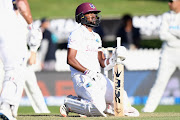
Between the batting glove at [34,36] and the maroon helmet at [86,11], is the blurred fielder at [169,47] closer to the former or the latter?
the maroon helmet at [86,11]

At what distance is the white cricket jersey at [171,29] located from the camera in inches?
413

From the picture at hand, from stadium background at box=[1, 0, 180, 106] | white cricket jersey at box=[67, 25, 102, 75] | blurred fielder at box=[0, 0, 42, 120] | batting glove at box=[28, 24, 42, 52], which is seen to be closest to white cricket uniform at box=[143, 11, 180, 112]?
white cricket jersey at box=[67, 25, 102, 75]

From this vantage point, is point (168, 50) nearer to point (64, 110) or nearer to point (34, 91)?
point (34, 91)

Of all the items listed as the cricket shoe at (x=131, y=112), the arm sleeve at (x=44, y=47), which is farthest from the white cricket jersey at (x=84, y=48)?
the arm sleeve at (x=44, y=47)

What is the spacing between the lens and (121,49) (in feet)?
25.8

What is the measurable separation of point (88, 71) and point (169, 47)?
2973mm

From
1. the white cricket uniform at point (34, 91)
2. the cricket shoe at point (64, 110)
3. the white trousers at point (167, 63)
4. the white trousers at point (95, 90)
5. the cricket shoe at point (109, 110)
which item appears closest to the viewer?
the white trousers at point (95, 90)

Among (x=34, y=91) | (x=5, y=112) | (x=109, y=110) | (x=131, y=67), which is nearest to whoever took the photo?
(x=5, y=112)

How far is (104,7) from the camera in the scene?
54688 mm

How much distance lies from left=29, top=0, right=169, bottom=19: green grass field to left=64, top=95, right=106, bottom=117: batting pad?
41.6 meters

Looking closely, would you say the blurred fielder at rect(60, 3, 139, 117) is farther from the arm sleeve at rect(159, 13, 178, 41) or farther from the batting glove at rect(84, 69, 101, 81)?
the arm sleeve at rect(159, 13, 178, 41)

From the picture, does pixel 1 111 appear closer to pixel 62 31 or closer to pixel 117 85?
pixel 117 85

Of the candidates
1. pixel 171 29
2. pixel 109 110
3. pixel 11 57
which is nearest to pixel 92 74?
pixel 109 110

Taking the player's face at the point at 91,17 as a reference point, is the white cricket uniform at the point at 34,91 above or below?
below
